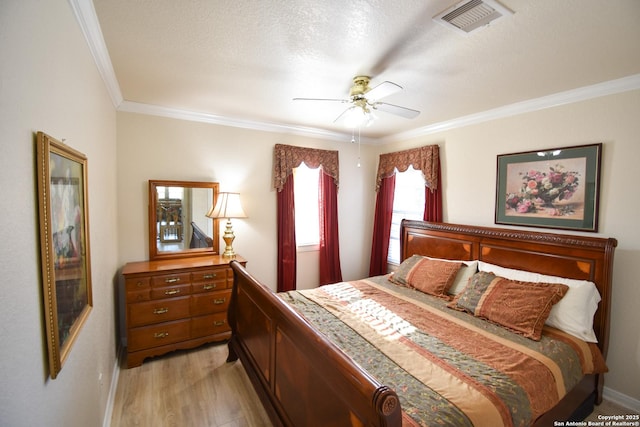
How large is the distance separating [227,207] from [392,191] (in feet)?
7.62

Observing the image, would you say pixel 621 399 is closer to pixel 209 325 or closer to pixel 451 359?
pixel 451 359

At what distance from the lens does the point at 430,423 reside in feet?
4.14

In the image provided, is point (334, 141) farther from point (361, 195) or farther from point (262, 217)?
point (262, 217)

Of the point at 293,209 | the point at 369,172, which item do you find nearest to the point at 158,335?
the point at 293,209

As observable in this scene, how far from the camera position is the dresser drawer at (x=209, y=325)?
9.60 feet

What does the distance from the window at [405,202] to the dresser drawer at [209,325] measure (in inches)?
97.8

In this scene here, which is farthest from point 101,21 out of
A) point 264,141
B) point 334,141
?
point 334,141

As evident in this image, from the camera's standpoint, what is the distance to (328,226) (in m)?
4.17

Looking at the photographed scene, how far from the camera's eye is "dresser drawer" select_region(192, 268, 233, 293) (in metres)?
2.92

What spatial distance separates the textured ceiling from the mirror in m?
0.95

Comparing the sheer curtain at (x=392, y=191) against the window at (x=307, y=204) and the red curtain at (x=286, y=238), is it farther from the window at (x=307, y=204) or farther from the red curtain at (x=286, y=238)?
the red curtain at (x=286, y=238)

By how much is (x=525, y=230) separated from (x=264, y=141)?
10.0ft

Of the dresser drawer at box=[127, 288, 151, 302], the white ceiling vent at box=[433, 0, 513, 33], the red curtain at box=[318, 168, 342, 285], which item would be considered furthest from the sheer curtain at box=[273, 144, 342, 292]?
the white ceiling vent at box=[433, 0, 513, 33]

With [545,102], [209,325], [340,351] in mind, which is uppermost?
[545,102]
